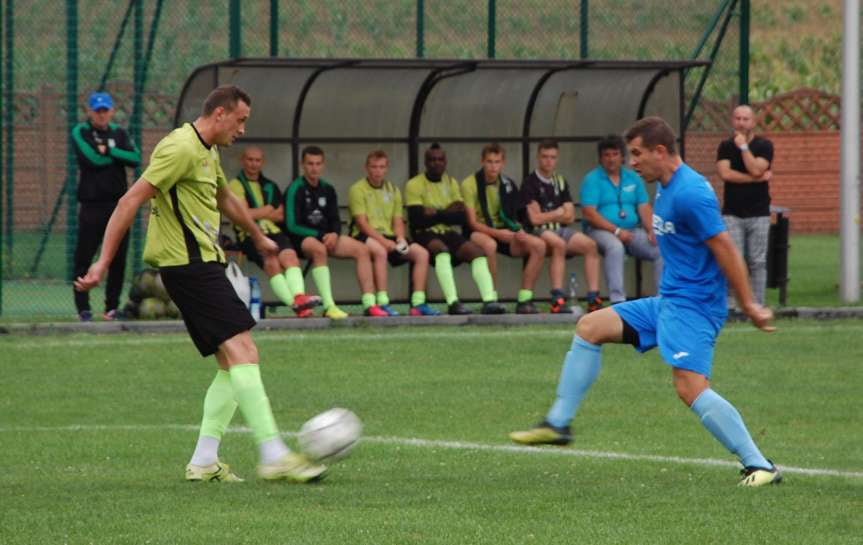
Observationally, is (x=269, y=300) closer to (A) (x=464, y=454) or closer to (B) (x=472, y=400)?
(B) (x=472, y=400)

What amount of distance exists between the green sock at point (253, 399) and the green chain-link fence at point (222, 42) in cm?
1013

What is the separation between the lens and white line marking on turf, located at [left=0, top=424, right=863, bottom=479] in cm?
930

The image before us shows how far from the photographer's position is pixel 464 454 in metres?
9.84

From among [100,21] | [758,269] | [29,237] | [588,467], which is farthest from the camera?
[29,237]

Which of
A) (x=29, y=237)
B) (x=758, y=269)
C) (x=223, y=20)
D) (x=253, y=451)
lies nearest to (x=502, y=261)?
(x=758, y=269)

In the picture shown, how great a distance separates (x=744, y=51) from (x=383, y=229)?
4.69 m

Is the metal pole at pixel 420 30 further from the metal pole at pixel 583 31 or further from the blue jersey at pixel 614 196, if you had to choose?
the blue jersey at pixel 614 196

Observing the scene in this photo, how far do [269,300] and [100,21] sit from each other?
426cm

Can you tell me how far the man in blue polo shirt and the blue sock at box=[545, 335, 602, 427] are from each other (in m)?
8.84

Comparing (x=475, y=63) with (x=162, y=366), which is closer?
(x=162, y=366)

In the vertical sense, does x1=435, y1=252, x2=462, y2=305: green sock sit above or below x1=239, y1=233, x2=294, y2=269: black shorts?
below

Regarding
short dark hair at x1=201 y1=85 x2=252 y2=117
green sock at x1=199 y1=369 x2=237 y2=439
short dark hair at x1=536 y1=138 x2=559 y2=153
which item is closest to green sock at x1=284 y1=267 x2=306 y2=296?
short dark hair at x1=536 y1=138 x2=559 y2=153

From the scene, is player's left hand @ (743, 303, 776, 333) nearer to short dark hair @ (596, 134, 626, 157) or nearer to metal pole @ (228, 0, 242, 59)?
short dark hair @ (596, 134, 626, 157)

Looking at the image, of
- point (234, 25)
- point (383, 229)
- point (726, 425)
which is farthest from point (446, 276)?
point (726, 425)
